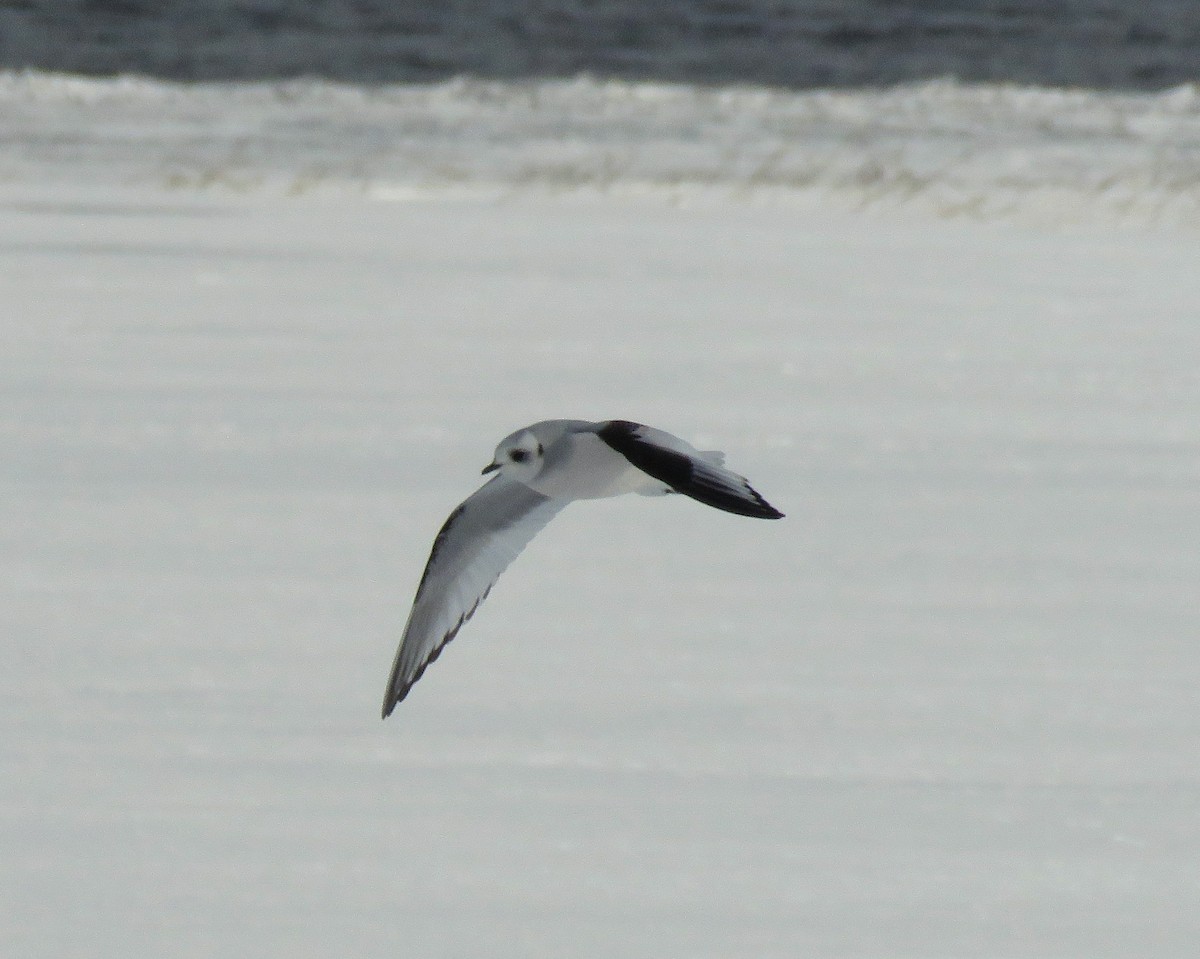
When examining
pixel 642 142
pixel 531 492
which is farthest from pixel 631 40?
pixel 531 492

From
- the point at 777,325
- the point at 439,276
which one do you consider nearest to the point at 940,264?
the point at 777,325

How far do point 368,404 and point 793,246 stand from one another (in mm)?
2685

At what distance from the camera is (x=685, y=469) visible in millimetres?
2068

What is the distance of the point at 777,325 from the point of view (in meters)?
6.25

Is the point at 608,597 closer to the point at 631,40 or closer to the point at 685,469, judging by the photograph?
the point at 685,469

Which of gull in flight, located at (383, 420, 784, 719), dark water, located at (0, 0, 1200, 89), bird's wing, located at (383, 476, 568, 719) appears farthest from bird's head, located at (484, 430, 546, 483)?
dark water, located at (0, 0, 1200, 89)

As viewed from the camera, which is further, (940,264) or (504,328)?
(940,264)

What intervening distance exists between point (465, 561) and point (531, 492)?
153mm

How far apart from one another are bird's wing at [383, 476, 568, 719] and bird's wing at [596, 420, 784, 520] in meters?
0.25

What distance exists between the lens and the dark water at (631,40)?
40.2 feet

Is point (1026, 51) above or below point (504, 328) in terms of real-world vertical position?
above

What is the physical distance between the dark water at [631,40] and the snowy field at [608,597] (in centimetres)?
446

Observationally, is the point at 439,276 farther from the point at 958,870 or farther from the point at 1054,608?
the point at 958,870

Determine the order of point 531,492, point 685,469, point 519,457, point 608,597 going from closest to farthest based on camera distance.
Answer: point 685,469 < point 519,457 < point 531,492 < point 608,597
